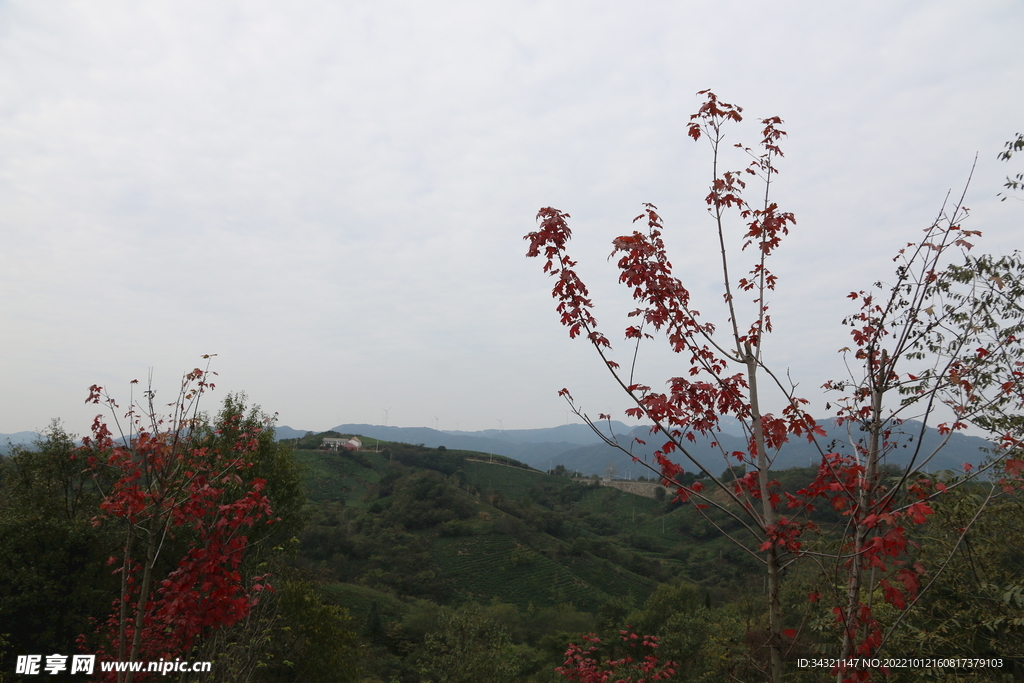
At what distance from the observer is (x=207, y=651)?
815 centimetres

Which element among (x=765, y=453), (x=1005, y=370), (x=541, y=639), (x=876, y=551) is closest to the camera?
(x=876, y=551)

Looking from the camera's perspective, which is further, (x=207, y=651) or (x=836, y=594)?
(x=207, y=651)

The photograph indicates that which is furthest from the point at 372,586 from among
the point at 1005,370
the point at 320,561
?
the point at 1005,370

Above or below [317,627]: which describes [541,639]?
below

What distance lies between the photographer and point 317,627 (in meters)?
19.3

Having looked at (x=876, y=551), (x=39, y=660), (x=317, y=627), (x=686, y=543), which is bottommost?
(x=686, y=543)

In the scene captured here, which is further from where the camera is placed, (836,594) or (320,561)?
(320,561)

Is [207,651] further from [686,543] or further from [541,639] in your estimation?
[686,543]

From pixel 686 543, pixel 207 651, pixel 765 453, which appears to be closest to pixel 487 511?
pixel 686 543

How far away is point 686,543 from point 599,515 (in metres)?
16.1

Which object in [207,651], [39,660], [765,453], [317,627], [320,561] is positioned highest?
[765,453]

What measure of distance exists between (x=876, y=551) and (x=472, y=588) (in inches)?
2078

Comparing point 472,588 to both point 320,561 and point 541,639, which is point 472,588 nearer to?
point 320,561

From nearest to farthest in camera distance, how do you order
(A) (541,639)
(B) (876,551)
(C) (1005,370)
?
(B) (876,551) → (C) (1005,370) → (A) (541,639)
